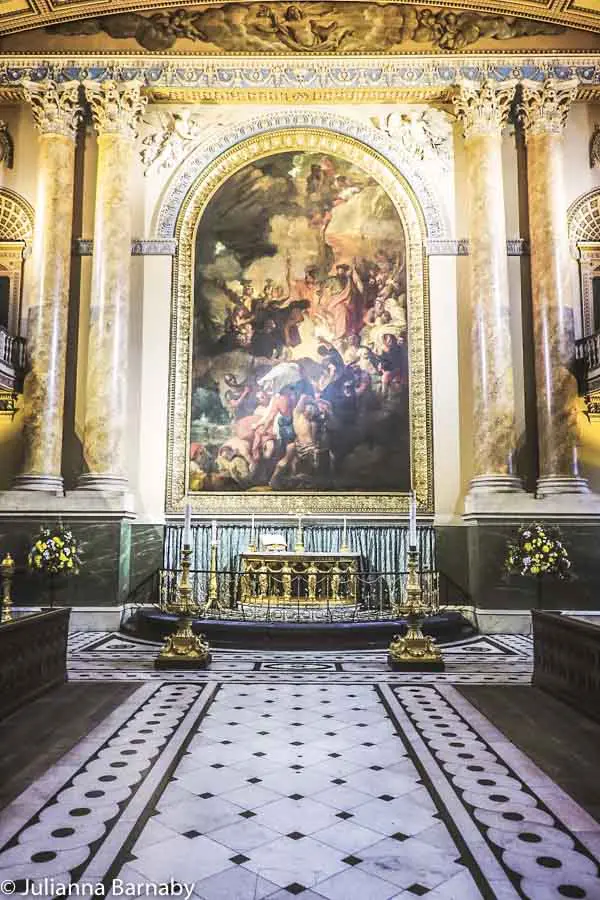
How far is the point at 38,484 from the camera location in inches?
448

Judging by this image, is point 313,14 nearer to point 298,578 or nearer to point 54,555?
point 298,578

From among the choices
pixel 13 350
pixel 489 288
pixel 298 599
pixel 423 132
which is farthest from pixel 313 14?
pixel 298 599

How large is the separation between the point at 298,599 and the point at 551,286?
22.7ft

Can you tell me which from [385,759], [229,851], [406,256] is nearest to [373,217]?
[406,256]

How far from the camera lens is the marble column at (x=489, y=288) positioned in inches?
457

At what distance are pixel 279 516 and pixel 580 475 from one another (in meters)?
5.20

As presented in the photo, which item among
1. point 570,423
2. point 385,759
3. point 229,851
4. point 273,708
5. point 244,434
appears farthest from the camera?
point 244,434

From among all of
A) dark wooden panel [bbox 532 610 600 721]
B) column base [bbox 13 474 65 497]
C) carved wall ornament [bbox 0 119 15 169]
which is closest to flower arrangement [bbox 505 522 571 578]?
dark wooden panel [bbox 532 610 600 721]

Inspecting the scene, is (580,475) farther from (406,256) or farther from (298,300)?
(298,300)

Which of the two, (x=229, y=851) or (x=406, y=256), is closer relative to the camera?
(x=229, y=851)

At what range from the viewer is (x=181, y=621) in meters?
7.66

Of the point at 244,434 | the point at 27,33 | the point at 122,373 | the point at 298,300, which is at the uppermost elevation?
the point at 27,33

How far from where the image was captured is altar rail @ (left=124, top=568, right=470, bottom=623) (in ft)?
33.3

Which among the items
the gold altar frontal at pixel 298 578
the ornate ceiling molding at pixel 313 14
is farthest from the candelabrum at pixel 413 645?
the ornate ceiling molding at pixel 313 14
